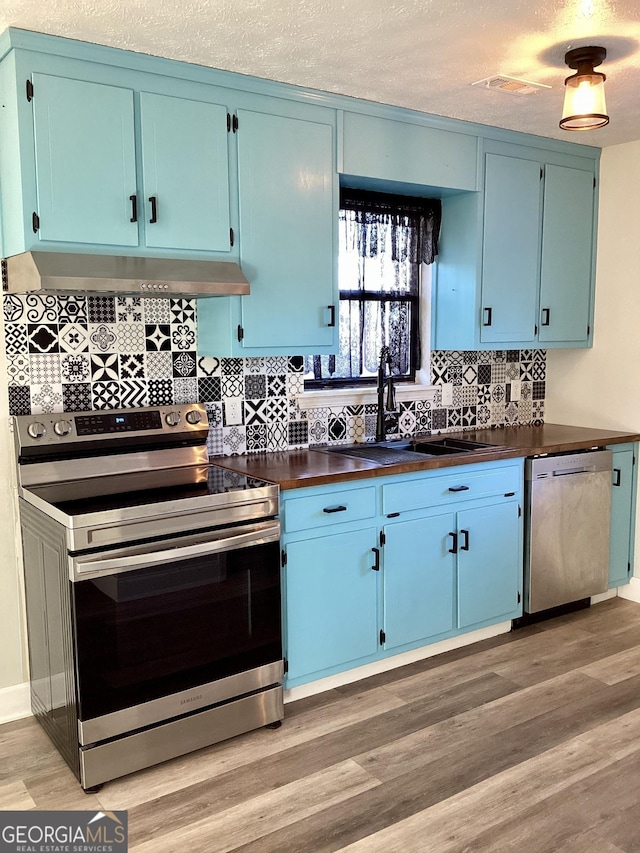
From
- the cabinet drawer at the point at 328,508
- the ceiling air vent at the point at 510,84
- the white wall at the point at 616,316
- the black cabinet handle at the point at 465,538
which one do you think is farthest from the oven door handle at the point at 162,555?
the white wall at the point at 616,316

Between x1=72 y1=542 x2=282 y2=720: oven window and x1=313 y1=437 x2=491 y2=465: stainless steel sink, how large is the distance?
814 millimetres

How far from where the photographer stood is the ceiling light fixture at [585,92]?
103 inches

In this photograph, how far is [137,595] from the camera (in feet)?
8.01

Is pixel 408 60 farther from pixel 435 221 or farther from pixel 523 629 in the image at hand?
pixel 523 629

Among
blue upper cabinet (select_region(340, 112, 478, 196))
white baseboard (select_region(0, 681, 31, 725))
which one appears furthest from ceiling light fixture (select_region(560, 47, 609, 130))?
white baseboard (select_region(0, 681, 31, 725))

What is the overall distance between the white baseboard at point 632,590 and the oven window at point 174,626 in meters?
2.30

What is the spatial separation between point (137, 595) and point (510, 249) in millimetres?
2585

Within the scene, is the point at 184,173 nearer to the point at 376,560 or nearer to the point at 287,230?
the point at 287,230

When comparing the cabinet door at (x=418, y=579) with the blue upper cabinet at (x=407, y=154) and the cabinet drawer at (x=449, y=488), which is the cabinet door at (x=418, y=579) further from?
the blue upper cabinet at (x=407, y=154)

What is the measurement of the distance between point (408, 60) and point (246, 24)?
2.17 feet

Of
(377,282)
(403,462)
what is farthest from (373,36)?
(403,462)

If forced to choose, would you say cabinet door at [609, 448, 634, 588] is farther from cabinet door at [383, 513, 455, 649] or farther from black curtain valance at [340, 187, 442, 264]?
black curtain valance at [340, 187, 442, 264]

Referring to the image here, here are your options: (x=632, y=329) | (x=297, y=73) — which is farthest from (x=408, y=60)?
(x=632, y=329)

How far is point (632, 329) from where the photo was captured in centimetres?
409
